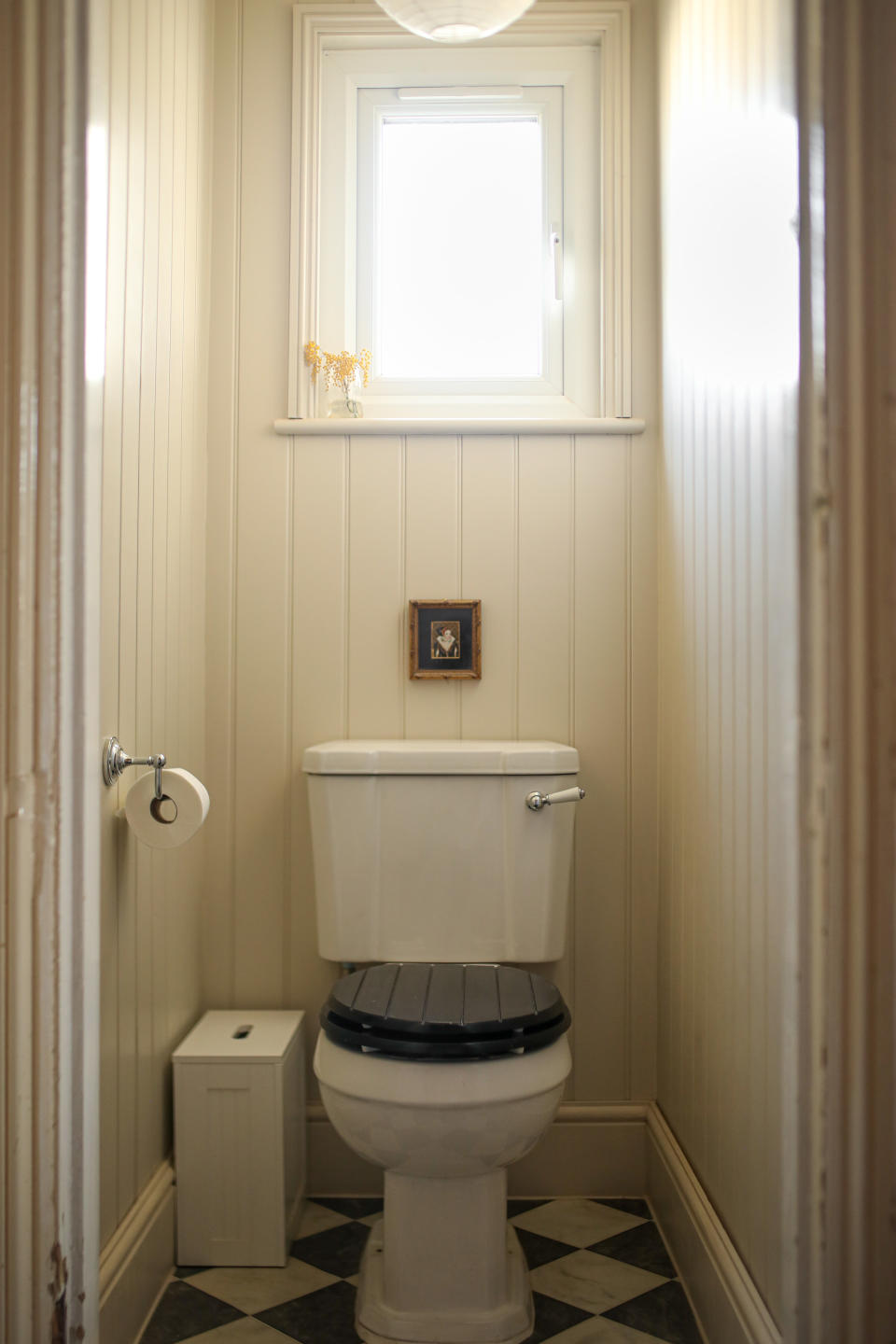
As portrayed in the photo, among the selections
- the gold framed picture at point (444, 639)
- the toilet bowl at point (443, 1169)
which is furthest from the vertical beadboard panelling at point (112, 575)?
the gold framed picture at point (444, 639)

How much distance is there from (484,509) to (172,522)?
599 mm

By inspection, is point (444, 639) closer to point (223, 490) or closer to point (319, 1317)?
point (223, 490)

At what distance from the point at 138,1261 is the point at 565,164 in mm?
2125

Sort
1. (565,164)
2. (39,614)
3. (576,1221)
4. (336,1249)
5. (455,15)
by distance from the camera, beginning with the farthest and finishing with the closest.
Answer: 1. (565,164)
2. (576,1221)
3. (336,1249)
4. (455,15)
5. (39,614)

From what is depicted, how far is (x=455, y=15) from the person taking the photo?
4.56 feet

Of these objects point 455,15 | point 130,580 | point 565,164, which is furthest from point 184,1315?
point 565,164

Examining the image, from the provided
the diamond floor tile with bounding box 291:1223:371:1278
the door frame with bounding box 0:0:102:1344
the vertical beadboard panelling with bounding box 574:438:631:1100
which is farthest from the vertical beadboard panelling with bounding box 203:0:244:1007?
the door frame with bounding box 0:0:102:1344

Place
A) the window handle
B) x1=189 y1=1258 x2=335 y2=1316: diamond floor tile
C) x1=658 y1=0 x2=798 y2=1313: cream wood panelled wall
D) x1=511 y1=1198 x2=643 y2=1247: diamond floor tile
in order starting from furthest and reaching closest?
the window handle, x1=511 y1=1198 x2=643 y2=1247: diamond floor tile, x1=189 y1=1258 x2=335 y2=1316: diamond floor tile, x1=658 y1=0 x2=798 y2=1313: cream wood panelled wall

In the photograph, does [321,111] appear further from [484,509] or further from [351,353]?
[484,509]

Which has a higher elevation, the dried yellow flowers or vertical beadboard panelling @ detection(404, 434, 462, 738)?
the dried yellow flowers

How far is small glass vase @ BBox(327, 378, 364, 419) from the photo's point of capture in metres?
2.04

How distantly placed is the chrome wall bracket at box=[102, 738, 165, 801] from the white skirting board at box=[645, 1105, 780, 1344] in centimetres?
102

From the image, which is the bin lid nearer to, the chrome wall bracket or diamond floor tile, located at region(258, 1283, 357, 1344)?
diamond floor tile, located at region(258, 1283, 357, 1344)

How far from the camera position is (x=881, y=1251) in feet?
3.29
